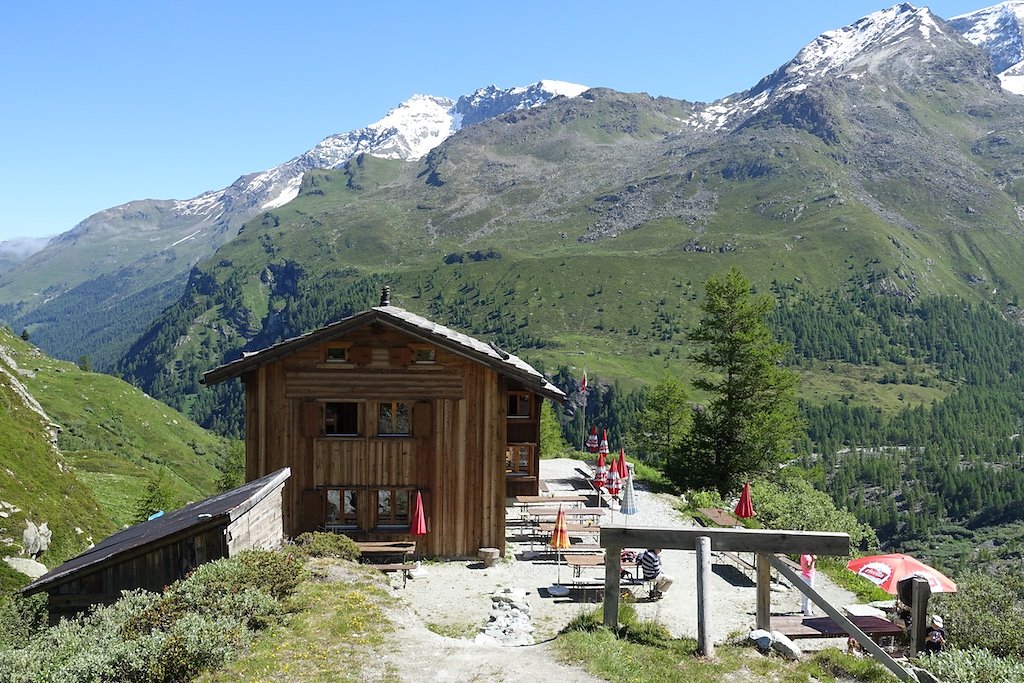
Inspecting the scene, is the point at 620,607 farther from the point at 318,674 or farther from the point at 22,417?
the point at 22,417

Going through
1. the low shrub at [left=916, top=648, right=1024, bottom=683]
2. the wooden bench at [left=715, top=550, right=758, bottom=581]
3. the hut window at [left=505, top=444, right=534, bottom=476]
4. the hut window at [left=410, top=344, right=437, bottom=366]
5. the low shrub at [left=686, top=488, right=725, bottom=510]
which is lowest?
the wooden bench at [left=715, top=550, right=758, bottom=581]

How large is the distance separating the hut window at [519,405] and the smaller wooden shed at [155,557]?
48.5 feet

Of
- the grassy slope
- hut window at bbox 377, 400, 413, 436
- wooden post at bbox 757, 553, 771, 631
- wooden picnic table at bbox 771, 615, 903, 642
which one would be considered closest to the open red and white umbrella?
wooden picnic table at bbox 771, 615, 903, 642

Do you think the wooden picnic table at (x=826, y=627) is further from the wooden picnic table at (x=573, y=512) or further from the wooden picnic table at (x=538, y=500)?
the wooden picnic table at (x=538, y=500)

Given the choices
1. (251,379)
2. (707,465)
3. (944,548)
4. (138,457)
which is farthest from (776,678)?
(944,548)

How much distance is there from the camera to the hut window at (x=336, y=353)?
25.7 m

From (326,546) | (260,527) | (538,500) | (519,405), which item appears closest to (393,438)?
(326,546)

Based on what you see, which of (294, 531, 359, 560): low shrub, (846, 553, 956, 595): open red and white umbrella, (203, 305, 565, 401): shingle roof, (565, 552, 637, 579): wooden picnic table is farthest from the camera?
(203, 305, 565, 401): shingle roof

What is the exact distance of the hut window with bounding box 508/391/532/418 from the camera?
33188 mm

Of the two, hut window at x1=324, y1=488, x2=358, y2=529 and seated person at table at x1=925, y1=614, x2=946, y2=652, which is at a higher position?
hut window at x1=324, y1=488, x2=358, y2=529

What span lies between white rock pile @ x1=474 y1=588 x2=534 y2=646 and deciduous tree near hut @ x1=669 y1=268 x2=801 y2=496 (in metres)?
24.2

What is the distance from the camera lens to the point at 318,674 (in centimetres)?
1216

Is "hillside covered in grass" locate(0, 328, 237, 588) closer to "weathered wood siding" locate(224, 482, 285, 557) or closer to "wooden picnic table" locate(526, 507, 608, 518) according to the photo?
"weathered wood siding" locate(224, 482, 285, 557)

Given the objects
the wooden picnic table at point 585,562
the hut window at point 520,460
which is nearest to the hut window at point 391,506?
the wooden picnic table at point 585,562
